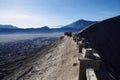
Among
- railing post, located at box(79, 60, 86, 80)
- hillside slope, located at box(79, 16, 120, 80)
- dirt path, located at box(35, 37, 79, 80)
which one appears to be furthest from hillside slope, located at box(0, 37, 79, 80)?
hillside slope, located at box(79, 16, 120, 80)

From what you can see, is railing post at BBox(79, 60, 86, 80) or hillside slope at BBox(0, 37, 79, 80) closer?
railing post at BBox(79, 60, 86, 80)

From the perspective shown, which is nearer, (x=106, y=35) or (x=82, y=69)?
(x=82, y=69)

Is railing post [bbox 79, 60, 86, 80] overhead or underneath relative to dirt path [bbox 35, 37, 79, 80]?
overhead

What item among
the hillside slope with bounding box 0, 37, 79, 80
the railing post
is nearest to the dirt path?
the hillside slope with bounding box 0, 37, 79, 80

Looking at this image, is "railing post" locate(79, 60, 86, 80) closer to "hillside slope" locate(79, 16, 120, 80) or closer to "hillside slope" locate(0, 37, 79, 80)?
"hillside slope" locate(0, 37, 79, 80)

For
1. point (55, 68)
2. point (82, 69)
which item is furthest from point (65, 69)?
point (82, 69)

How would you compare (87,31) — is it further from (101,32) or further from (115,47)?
(115,47)

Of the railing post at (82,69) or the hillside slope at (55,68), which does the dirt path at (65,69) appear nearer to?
the hillside slope at (55,68)

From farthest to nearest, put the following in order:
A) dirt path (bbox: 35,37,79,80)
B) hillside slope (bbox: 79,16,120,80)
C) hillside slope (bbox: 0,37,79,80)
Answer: hillside slope (bbox: 79,16,120,80), hillside slope (bbox: 0,37,79,80), dirt path (bbox: 35,37,79,80)

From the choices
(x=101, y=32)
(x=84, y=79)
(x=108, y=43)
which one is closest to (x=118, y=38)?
(x=101, y=32)

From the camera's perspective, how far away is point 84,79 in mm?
8086

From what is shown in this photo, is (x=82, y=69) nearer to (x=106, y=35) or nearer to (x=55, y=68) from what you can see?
(x=55, y=68)

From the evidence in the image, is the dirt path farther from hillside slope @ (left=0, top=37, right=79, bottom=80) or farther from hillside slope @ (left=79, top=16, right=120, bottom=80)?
hillside slope @ (left=79, top=16, right=120, bottom=80)

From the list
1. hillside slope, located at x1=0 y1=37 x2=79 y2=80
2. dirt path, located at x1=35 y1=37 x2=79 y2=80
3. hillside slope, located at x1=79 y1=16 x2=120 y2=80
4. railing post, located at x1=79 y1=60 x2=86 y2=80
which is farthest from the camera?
hillside slope, located at x1=79 y1=16 x2=120 y2=80
